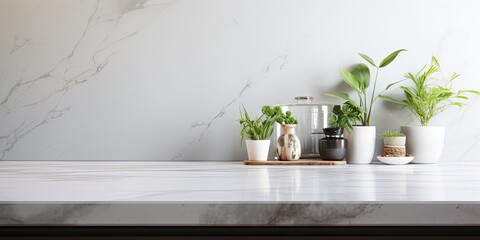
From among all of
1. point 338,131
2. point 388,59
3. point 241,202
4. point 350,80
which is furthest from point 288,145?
point 241,202

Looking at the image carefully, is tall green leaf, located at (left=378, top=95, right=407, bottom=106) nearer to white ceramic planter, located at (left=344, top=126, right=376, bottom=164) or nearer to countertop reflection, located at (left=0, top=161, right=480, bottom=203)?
white ceramic planter, located at (left=344, top=126, right=376, bottom=164)

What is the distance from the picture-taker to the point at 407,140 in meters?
1.64

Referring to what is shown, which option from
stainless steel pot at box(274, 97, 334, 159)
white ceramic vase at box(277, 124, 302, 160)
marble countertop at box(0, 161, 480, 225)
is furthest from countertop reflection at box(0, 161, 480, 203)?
stainless steel pot at box(274, 97, 334, 159)

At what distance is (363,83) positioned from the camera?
1678mm

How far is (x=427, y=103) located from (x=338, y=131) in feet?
1.04

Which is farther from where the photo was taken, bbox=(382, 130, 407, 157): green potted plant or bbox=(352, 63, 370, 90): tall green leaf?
bbox=(352, 63, 370, 90): tall green leaf

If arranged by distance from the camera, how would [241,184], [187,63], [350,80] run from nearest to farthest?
1. [241,184]
2. [350,80]
3. [187,63]

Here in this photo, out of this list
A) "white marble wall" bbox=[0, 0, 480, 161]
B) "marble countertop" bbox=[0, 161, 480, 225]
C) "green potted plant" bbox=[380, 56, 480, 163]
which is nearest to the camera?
"marble countertop" bbox=[0, 161, 480, 225]

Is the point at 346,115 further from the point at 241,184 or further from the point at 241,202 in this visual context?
the point at 241,202

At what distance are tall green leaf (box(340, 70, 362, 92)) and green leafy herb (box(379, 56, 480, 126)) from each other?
10 centimetres

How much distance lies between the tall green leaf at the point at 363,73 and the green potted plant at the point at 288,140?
265 millimetres

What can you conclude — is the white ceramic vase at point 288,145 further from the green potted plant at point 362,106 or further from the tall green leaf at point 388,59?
the tall green leaf at point 388,59

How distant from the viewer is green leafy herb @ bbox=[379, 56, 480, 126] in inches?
65.1

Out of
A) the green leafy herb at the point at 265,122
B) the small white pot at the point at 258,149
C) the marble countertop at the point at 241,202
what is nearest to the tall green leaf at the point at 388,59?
the green leafy herb at the point at 265,122
